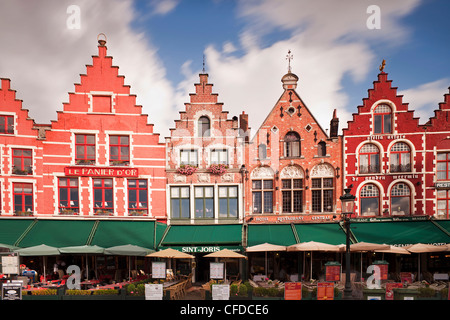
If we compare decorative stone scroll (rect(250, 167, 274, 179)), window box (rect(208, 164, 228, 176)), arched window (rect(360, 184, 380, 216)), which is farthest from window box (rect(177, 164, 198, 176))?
arched window (rect(360, 184, 380, 216))

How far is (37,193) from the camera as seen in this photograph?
1892 centimetres

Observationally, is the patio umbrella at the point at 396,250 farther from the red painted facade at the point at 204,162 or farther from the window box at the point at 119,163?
the window box at the point at 119,163

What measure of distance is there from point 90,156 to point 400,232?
19796mm

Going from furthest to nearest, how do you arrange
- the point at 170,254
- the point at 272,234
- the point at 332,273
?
the point at 272,234 → the point at 170,254 → the point at 332,273

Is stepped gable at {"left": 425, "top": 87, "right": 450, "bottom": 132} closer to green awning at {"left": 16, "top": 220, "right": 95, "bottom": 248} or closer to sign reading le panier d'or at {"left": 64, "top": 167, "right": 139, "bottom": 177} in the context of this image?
sign reading le panier d'or at {"left": 64, "top": 167, "right": 139, "bottom": 177}

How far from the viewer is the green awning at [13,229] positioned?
56.4ft

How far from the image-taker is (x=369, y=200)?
62.4ft

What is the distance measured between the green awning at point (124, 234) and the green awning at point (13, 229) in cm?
426

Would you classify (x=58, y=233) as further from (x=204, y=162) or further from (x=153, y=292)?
(x=204, y=162)

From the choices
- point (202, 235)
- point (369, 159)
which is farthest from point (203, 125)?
point (369, 159)


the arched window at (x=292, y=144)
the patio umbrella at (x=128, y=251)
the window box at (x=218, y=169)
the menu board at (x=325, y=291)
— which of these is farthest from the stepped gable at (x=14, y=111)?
the menu board at (x=325, y=291)

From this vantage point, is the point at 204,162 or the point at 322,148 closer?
the point at 322,148

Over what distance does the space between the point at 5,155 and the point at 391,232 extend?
24.3m

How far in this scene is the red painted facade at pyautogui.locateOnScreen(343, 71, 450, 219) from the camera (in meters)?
18.6
